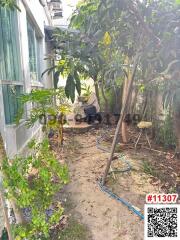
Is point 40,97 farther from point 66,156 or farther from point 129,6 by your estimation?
point 66,156

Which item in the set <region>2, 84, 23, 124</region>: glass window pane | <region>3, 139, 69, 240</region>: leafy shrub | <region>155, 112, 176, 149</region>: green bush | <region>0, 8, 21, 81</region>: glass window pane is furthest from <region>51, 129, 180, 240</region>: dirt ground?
<region>0, 8, 21, 81</region>: glass window pane

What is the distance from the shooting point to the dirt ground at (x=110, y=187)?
229 centimetres

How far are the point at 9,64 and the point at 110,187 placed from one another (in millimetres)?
2001

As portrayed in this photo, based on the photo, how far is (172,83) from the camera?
2.05 m

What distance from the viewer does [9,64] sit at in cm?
286

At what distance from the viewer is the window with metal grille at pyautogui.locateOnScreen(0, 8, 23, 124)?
8.55 ft

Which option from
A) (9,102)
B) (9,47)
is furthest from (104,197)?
(9,47)

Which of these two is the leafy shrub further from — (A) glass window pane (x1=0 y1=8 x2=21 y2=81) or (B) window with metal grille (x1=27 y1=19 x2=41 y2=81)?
(B) window with metal grille (x1=27 y1=19 x2=41 y2=81)

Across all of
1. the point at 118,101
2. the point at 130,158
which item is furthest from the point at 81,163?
the point at 118,101

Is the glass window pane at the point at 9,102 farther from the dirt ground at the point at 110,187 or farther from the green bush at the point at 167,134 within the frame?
the green bush at the point at 167,134

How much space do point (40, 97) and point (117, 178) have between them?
204 cm

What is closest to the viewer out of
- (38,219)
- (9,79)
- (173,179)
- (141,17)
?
(38,219)

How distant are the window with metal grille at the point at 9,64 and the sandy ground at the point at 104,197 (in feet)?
4.15

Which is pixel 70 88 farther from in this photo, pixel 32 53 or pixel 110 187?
pixel 32 53
